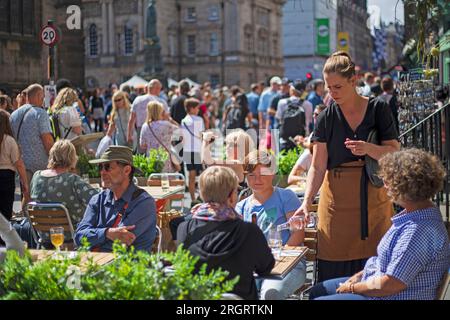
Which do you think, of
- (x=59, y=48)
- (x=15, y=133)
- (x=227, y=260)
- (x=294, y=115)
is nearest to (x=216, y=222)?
(x=227, y=260)

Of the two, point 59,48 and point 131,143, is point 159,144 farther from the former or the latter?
point 59,48

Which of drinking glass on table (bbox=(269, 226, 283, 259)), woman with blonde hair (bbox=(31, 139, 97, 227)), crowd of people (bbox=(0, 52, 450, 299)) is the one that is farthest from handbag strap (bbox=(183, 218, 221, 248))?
woman with blonde hair (bbox=(31, 139, 97, 227))

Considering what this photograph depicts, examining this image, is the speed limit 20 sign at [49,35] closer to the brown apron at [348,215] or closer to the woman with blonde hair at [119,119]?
the woman with blonde hair at [119,119]

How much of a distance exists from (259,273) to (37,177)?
303 centimetres

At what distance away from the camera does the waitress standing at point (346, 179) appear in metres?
5.12

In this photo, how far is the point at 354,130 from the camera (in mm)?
5203

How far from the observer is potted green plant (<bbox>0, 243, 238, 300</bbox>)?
124 inches

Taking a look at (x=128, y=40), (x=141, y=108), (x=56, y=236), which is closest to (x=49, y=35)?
(x=141, y=108)

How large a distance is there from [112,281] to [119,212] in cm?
244

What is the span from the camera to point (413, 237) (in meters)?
4.01

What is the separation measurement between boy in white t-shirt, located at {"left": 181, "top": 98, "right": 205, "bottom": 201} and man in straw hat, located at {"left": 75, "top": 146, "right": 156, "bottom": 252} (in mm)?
7107

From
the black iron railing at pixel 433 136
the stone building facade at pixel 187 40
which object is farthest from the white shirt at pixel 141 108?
the stone building facade at pixel 187 40

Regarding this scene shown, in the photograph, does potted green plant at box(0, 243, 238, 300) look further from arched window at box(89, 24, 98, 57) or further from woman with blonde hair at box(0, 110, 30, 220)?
arched window at box(89, 24, 98, 57)

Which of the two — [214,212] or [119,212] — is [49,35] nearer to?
[119,212]
